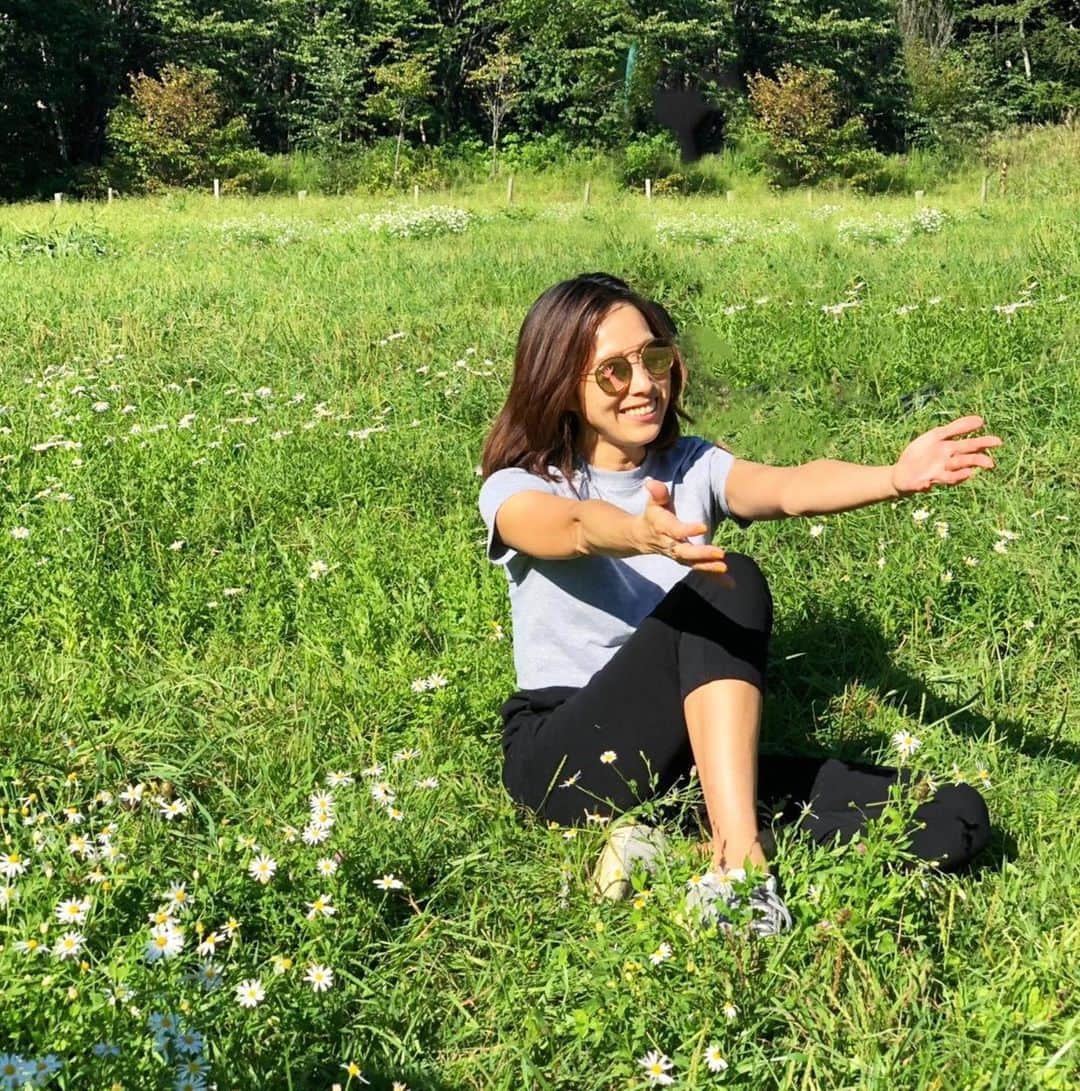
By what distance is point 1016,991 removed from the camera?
79.7 inches

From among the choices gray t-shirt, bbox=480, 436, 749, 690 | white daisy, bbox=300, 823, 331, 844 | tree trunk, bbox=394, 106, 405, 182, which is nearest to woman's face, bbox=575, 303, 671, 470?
gray t-shirt, bbox=480, 436, 749, 690

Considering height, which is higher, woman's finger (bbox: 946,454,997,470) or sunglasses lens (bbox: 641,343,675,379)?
sunglasses lens (bbox: 641,343,675,379)

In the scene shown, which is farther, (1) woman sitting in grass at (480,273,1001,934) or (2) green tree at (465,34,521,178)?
(2) green tree at (465,34,521,178)

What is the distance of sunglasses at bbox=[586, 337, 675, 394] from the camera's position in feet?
8.40

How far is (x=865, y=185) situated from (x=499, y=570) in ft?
91.2

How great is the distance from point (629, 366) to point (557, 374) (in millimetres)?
166

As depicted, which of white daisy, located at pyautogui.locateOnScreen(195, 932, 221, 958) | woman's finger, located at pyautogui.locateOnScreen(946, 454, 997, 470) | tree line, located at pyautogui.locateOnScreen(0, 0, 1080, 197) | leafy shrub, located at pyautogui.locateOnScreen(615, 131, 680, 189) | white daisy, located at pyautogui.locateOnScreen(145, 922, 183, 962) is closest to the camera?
white daisy, located at pyautogui.locateOnScreen(145, 922, 183, 962)

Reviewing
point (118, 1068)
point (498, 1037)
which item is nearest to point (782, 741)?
point (498, 1037)

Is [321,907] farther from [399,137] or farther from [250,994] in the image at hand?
[399,137]

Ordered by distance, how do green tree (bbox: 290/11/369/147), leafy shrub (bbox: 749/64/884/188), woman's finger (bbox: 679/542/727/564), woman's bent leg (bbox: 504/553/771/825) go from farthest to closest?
green tree (bbox: 290/11/369/147) < leafy shrub (bbox: 749/64/884/188) < woman's bent leg (bbox: 504/553/771/825) < woman's finger (bbox: 679/542/727/564)

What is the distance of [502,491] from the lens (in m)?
2.60

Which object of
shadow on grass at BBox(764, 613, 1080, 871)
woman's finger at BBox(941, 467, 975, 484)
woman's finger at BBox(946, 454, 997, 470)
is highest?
woman's finger at BBox(946, 454, 997, 470)

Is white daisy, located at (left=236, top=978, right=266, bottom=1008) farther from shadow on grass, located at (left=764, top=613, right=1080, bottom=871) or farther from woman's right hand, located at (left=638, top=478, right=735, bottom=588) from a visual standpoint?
shadow on grass, located at (left=764, top=613, right=1080, bottom=871)

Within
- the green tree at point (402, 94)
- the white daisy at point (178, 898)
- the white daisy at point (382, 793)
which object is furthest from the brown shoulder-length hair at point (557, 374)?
the green tree at point (402, 94)
